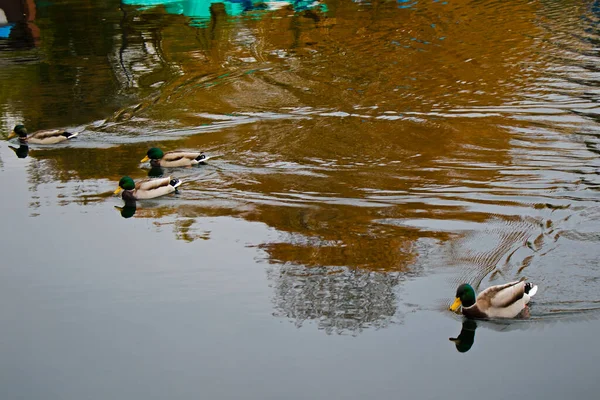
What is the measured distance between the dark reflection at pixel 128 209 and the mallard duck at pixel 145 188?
7 cm

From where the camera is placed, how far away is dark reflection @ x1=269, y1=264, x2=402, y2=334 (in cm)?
791

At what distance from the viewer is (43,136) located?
1357cm

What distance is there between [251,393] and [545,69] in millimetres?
10932

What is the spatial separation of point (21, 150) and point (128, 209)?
3.67 meters

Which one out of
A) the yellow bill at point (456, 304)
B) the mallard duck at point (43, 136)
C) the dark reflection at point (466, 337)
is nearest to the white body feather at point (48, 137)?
the mallard duck at point (43, 136)

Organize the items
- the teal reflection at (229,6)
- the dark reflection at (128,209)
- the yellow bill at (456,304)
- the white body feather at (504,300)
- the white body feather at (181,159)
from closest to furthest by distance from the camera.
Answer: the white body feather at (504,300)
the yellow bill at (456,304)
the dark reflection at (128,209)
the white body feather at (181,159)
the teal reflection at (229,6)

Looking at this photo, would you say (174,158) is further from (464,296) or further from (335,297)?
(464,296)

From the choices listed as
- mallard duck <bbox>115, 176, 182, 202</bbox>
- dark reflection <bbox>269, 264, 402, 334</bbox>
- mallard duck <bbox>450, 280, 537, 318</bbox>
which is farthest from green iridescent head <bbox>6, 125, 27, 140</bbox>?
mallard duck <bbox>450, 280, 537, 318</bbox>

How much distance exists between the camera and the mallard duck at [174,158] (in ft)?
39.2

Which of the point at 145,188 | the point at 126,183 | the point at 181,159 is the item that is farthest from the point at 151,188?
the point at 181,159

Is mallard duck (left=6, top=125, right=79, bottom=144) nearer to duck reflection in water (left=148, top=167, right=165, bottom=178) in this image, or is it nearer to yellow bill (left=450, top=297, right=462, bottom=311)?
duck reflection in water (left=148, top=167, right=165, bottom=178)

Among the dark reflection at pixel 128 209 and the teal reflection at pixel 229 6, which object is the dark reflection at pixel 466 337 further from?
the teal reflection at pixel 229 6

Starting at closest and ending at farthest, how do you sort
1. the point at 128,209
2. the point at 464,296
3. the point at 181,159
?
1. the point at 464,296
2. the point at 128,209
3. the point at 181,159

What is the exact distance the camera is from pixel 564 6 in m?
21.0
